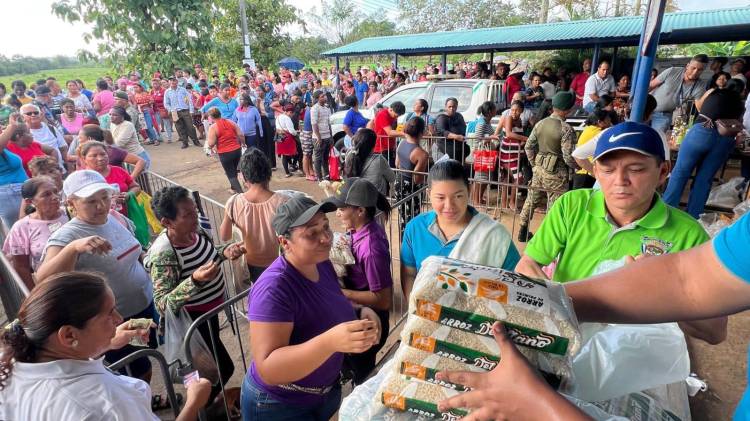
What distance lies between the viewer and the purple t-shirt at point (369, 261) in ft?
8.62

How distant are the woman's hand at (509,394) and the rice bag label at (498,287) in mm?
80

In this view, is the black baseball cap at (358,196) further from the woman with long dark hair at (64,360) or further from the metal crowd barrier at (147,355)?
the woman with long dark hair at (64,360)

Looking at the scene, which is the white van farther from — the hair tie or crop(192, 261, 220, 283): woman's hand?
the hair tie

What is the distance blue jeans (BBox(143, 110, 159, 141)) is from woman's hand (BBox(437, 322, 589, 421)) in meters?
14.3

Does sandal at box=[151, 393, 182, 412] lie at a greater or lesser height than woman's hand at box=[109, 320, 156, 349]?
lesser

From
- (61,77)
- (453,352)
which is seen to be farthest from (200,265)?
(61,77)

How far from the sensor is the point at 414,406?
3.82 ft

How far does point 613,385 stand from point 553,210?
971mm

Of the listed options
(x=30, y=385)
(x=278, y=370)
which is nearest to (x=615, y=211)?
(x=278, y=370)

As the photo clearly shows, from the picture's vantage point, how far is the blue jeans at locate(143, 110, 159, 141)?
41.6ft

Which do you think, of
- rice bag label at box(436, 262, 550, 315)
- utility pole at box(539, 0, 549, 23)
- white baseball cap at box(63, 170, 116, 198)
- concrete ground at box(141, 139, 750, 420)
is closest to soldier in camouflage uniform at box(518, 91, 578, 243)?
concrete ground at box(141, 139, 750, 420)

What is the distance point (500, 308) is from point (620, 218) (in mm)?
1271

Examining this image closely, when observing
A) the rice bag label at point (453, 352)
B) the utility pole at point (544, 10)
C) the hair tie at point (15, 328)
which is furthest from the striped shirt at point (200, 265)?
the utility pole at point (544, 10)

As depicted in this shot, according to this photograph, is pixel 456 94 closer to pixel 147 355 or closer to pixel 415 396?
pixel 147 355
